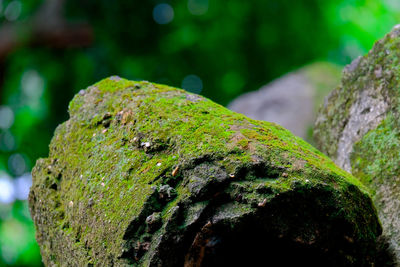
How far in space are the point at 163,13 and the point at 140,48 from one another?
696 millimetres

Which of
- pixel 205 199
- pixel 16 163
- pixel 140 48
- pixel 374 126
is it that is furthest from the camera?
pixel 140 48

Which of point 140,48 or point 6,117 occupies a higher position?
point 140,48

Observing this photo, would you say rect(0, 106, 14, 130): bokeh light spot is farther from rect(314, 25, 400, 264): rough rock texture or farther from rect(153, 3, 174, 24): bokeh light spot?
rect(314, 25, 400, 264): rough rock texture

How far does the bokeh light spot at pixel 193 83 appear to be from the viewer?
23.2 feet

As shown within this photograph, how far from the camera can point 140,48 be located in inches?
272

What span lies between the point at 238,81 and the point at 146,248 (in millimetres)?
6019

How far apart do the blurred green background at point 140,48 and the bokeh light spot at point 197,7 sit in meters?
0.02

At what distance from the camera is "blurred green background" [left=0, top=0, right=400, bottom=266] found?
19.8 feet

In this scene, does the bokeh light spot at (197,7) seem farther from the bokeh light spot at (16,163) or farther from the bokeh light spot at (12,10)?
the bokeh light spot at (16,163)

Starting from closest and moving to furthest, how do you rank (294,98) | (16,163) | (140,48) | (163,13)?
(294,98) < (16,163) < (140,48) < (163,13)

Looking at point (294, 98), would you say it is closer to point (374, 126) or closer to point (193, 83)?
point (193, 83)

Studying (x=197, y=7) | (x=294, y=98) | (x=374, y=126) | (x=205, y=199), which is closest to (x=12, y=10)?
(x=197, y=7)

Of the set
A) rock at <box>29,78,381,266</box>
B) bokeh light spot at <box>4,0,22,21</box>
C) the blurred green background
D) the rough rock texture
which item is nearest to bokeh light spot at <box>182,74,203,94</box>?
the blurred green background

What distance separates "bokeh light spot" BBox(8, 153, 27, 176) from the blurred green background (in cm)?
1
